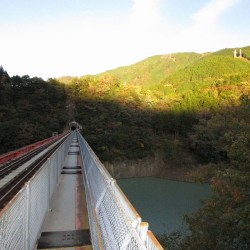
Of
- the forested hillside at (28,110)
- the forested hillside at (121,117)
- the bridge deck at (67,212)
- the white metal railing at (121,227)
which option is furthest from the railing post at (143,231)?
the forested hillside at (28,110)

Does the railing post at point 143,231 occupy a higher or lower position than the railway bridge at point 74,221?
higher

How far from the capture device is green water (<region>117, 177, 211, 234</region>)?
84.1 feet

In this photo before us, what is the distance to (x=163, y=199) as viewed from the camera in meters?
35.3

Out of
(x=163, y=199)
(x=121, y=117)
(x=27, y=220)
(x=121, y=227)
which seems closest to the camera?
(x=121, y=227)

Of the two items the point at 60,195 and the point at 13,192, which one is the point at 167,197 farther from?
the point at 13,192

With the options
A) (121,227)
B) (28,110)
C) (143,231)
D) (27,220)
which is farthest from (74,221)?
(28,110)

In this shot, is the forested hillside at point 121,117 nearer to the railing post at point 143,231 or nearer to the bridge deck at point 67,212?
the bridge deck at point 67,212

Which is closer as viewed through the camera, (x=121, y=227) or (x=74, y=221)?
(x=121, y=227)

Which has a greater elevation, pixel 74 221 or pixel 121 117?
pixel 74 221

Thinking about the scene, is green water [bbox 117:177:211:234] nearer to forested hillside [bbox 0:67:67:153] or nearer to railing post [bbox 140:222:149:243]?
forested hillside [bbox 0:67:67:153]

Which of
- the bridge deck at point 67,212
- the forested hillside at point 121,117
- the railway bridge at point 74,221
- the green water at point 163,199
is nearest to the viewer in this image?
Result: the railway bridge at point 74,221

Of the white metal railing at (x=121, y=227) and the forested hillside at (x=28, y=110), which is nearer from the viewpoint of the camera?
the white metal railing at (x=121, y=227)

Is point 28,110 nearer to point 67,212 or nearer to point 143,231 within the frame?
point 67,212

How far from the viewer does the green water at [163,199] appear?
25647mm
